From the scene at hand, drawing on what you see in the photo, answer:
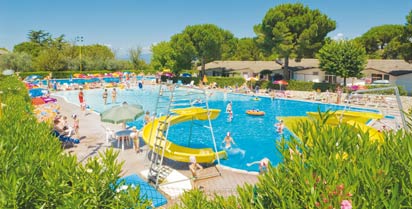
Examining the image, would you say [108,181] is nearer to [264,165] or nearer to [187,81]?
[264,165]

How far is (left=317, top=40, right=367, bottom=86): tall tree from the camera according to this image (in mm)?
36625

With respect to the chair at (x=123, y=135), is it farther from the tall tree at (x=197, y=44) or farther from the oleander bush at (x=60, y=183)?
the tall tree at (x=197, y=44)

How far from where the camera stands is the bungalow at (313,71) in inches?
1665

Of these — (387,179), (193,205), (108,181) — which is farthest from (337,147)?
(108,181)

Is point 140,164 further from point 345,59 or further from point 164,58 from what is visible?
point 164,58

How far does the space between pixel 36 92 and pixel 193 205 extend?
35.0m

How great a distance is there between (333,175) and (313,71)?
49041mm

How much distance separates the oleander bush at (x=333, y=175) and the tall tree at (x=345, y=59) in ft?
118

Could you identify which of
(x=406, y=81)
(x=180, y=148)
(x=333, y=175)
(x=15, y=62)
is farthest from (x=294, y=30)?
(x=15, y=62)

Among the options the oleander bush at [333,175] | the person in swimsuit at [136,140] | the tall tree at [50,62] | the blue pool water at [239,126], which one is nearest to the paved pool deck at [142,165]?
the person in swimsuit at [136,140]

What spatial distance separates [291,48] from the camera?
138ft

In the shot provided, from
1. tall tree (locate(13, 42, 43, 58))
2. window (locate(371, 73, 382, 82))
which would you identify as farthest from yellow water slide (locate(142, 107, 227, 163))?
tall tree (locate(13, 42, 43, 58))

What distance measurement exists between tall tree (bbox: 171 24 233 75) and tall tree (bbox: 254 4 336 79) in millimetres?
10866

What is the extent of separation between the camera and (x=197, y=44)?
53844mm
